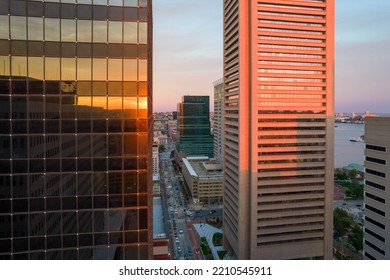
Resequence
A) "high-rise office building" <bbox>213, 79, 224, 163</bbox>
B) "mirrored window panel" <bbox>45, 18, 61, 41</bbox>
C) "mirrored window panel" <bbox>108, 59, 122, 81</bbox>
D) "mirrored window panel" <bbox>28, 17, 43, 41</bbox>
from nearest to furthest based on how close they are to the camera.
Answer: "mirrored window panel" <bbox>28, 17, 43, 41</bbox>
"mirrored window panel" <bbox>45, 18, 61, 41</bbox>
"mirrored window panel" <bbox>108, 59, 122, 81</bbox>
"high-rise office building" <bbox>213, 79, 224, 163</bbox>

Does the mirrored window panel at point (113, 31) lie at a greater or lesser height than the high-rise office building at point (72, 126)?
greater

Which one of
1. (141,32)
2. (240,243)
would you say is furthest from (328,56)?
(141,32)

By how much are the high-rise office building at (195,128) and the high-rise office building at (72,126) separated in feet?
483

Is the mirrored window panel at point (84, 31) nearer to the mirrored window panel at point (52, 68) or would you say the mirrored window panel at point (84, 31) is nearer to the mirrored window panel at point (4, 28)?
the mirrored window panel at point (52, 68)

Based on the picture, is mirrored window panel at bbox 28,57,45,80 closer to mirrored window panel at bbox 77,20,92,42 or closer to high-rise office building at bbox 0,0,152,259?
high-rise office building at bbox 0,0,152,259

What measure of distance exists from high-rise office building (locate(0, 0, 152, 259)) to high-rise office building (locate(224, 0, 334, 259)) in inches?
1495

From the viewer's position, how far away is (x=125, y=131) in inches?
651

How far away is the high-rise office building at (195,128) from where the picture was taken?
166375 millimetres

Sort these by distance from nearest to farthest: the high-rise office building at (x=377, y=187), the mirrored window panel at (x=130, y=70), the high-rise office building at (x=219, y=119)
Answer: the mirrored window panel at (x=130, y=70) < the high-rise office building at (x=377, y=187) < the high-rise office building at (x=219, y=119)

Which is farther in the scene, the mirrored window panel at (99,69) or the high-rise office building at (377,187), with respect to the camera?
the high-rise office building at (377,187)

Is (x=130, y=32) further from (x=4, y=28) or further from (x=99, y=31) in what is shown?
(x=4, y=28)

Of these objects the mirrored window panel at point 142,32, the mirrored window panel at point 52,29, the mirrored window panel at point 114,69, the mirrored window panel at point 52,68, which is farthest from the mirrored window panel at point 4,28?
the mirrored window panel at point 142,32

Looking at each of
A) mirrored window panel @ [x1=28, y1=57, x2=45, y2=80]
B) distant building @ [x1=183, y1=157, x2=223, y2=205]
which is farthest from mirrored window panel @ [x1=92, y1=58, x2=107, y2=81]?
distant building @ [x1=183, y1=157, x2=223, y2=205]

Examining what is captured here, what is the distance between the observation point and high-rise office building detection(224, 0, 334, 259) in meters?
51.9
